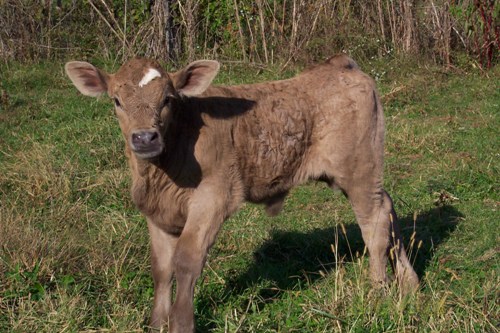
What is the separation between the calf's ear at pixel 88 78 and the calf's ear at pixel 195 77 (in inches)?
19.8

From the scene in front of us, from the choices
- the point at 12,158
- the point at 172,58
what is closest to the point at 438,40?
the point at 172,58

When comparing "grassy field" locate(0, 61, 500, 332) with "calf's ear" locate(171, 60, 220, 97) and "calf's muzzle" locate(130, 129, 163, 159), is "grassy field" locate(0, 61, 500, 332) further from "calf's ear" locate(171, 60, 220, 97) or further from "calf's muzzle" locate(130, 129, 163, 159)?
"calf's ear" locate(171, 60, 220, 97)

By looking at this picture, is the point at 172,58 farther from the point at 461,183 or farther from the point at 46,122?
the point at 461,183

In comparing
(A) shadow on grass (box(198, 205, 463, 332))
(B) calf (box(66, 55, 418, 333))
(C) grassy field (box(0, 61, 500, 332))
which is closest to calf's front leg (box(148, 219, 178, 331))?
(B) calf (box(66, 55, 418, 333))

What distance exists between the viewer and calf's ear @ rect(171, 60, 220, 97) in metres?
6.00

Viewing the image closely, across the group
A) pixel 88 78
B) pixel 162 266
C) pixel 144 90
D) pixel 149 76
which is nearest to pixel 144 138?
pixel 144 90

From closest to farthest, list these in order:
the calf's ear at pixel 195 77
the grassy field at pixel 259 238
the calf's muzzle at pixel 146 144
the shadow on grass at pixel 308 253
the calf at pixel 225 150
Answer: the calf's muzzle at pixel 146 144
the grassy field at pixel 259 238
the calf at pixel 225 150
the calf's ear at pixel 195 77
the shadow on grass at pixel 308 253

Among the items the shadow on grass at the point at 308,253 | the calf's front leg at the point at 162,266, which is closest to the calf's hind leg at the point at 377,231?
the shadow on grass at the point at 308,253

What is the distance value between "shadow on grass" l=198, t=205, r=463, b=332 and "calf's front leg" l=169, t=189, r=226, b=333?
640 millimetres

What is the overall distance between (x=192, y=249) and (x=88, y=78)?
147 cm

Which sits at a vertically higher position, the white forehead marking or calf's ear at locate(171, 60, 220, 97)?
the white forehead marking

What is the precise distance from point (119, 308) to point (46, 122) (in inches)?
214

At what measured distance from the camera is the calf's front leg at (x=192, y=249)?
560 centimetres

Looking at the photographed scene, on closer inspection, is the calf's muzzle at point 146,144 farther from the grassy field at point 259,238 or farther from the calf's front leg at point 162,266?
the grassy field at point 259,238
